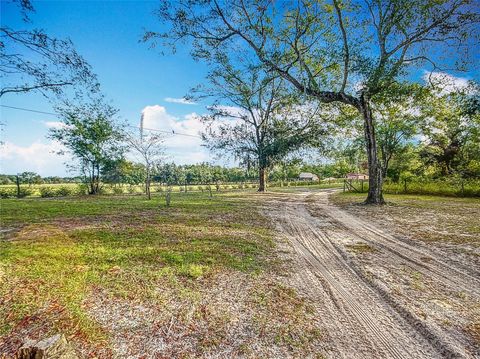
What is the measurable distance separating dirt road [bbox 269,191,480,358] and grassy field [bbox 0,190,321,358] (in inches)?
14.7

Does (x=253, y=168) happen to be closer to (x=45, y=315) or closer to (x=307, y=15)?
(x=307, y=15)

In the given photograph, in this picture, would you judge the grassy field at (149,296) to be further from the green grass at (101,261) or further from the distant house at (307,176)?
the distant house at (307,176)

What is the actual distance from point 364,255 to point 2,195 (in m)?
24.9

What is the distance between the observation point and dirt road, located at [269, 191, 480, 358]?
84.1 inches

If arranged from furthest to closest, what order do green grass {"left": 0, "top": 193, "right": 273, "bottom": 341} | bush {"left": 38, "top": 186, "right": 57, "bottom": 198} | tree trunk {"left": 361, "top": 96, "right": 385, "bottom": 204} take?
bush {"left": 38, "top": 186, "right": 57, "bottom": 198}, tree trunk {"left": 361, "top": 96, "right": 385, "bottom": 204}, green grass {"left": 0, "top": 193, "right": 273, "bottom": 341}

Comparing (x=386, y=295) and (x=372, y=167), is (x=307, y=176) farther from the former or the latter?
(x=386, y=295)

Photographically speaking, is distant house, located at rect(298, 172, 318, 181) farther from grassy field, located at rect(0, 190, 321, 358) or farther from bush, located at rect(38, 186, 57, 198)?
grassy field, located at rect(0, 190, 321, 358)

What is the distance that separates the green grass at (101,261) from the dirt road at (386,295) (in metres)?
1.08

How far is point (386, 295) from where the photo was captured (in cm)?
301

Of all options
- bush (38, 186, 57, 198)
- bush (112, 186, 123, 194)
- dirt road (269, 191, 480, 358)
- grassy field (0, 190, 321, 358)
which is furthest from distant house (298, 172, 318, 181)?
grassy field (0, 190, 321, 358)

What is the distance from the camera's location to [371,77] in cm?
1141

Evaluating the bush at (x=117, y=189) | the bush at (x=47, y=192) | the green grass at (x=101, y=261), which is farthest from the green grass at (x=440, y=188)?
the bush at (x=47, y=192)

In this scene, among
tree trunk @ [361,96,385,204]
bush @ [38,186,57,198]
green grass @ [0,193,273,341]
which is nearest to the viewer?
green grass @ [0,193,273,341]

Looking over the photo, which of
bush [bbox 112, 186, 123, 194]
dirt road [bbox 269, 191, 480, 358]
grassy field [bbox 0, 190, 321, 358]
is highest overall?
bush [bbox 112, 186, 123, 194]
